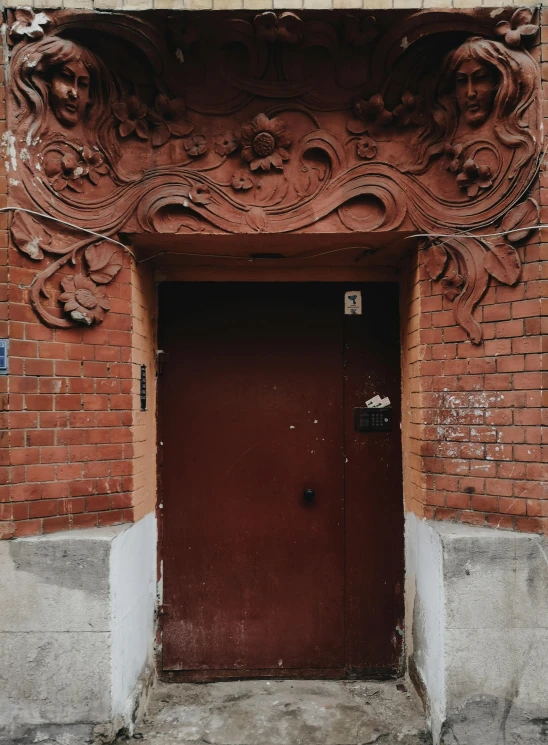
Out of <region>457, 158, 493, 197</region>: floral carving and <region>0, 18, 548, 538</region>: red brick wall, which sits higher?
<region>457, 158, 493, 197</region>: floral carving

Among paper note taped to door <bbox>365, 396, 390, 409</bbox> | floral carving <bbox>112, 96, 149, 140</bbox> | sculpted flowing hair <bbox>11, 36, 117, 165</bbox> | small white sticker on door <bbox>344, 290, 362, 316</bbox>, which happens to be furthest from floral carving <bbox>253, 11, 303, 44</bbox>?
paper note taped to door <bbox>365, 396, 390, 409</bbox>

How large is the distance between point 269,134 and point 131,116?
85cm

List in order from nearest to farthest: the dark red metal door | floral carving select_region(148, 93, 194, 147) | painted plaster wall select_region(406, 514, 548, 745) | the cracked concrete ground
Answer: painted plaster wall select_region(406, 514, 548, 745)
the cracked concrete ground
floral carving select_region(148, 93, 194, 147)
the dark red metal door

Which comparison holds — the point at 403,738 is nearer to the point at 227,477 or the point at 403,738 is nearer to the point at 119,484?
the point at 227,477

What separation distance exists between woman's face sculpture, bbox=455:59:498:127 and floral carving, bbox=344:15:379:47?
1.77 ft

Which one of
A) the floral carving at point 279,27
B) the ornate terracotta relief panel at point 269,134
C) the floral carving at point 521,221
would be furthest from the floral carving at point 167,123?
the floral carving at point 521,221

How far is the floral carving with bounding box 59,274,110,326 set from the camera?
3.03 metres

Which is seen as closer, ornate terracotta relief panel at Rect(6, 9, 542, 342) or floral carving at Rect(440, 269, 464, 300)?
ornate terracotta relief panel at Rect(6, 9, 542, 342)

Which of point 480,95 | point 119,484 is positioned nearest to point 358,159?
point 480,95

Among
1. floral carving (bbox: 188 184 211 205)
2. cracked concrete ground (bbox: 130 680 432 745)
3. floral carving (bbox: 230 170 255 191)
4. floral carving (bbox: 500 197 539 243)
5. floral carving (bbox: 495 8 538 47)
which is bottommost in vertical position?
cracked concrete ground (bbox: 130 680 432 745)

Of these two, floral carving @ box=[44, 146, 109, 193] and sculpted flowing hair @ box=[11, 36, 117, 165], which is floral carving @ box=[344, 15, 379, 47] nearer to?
sculpted flowing hair @ box=[11, 36, 117, 165]

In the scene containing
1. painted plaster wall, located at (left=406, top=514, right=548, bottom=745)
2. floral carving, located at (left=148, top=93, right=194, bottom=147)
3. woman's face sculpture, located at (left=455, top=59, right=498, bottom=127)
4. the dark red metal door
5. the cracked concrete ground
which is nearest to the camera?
painted plaster wall, located at (left=406, top=514, right=548, bottom=745)

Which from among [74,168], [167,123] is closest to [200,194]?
[167,123]

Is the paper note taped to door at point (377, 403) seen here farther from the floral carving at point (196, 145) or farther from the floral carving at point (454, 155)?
the floral carving at point (196, 145)
